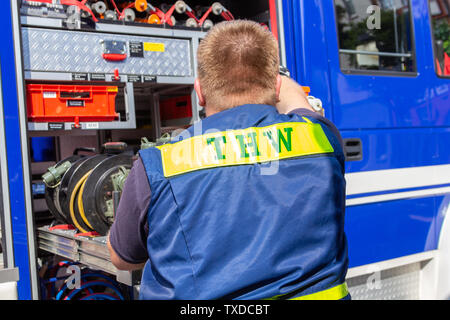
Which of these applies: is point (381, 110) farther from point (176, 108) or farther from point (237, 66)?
point (237, 66)

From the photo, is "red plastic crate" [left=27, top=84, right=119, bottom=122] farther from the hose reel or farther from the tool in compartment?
the tool in compartment

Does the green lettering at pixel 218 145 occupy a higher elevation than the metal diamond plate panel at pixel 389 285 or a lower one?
higher

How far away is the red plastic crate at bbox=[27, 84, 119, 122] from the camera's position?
258 centimetres

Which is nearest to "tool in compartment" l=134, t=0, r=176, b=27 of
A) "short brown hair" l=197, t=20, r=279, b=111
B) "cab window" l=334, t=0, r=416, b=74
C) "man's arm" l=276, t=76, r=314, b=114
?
"cab window" l=334, t=0, r=416, b=74

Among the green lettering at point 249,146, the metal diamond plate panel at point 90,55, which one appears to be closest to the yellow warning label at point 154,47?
the metal diamond plate panel at point 90,55

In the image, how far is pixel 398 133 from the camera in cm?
311

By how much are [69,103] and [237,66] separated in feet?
5.18

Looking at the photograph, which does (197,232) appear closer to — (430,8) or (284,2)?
(284,2)

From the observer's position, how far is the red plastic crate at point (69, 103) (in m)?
2.58

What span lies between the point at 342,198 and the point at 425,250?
210 cm

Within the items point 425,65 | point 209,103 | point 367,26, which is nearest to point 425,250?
point 425,65

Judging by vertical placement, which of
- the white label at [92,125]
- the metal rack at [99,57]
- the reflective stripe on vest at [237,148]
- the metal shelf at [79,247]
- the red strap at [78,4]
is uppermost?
the red strap at [78,4]

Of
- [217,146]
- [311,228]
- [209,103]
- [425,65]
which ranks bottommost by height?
[311,228]

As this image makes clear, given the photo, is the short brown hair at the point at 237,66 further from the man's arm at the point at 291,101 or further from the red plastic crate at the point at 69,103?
the red plastic crate at the point at 69,103
